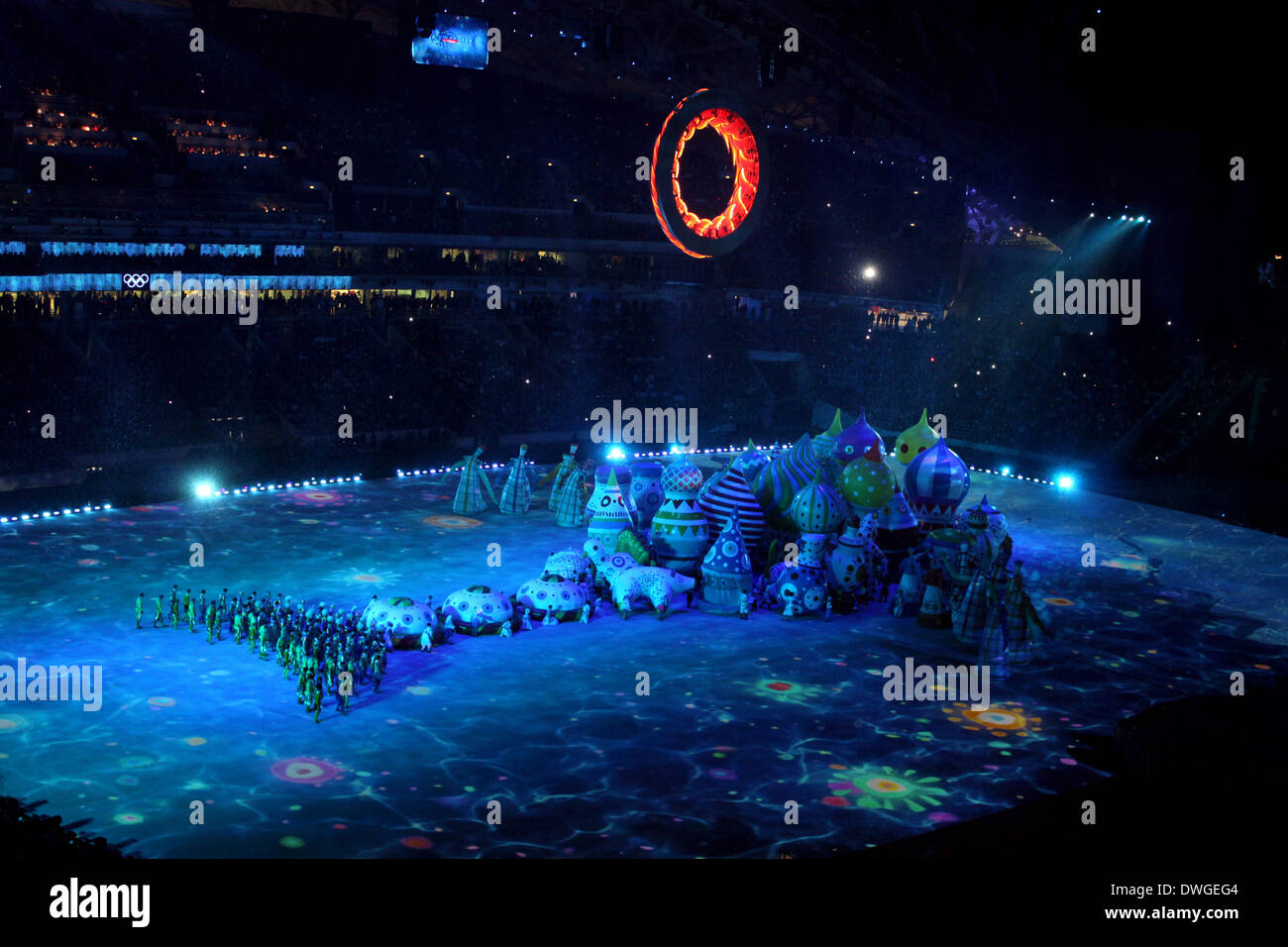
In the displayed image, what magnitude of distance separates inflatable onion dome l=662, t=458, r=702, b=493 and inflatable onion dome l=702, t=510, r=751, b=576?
0.92m

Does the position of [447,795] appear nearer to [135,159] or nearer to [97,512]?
[97,512]

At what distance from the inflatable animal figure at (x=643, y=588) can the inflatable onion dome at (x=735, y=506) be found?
180cm

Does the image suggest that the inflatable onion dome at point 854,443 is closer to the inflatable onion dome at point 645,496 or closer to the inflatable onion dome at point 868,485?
the inflatable onion dome at point 868,485

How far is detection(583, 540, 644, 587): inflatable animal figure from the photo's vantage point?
63.7 feet

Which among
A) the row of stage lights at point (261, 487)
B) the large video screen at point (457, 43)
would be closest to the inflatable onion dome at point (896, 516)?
the row of stage lights at point (261, 487)

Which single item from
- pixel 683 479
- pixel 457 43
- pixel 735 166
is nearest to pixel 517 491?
pixel 683 479

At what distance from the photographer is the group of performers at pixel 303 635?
594 inches

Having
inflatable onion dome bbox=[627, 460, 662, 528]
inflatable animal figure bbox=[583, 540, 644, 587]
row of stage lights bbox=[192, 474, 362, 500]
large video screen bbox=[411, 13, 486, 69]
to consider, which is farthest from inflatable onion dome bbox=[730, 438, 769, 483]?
large video screen bbox=[411, 13, 486, 69]

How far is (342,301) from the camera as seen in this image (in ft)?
132

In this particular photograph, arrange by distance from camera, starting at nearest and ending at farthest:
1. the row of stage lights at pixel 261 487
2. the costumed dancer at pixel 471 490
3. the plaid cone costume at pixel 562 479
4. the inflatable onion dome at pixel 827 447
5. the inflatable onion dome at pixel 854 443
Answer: the inflatable onion dome at pixel 827 447
the inflatable onion dome at pixel 854 443
the plaid cone costume at pixel 562 479
the costumed dancer at pixel 471 490
the row of stage lights at pixel 261 487

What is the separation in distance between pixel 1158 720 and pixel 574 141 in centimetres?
3831
